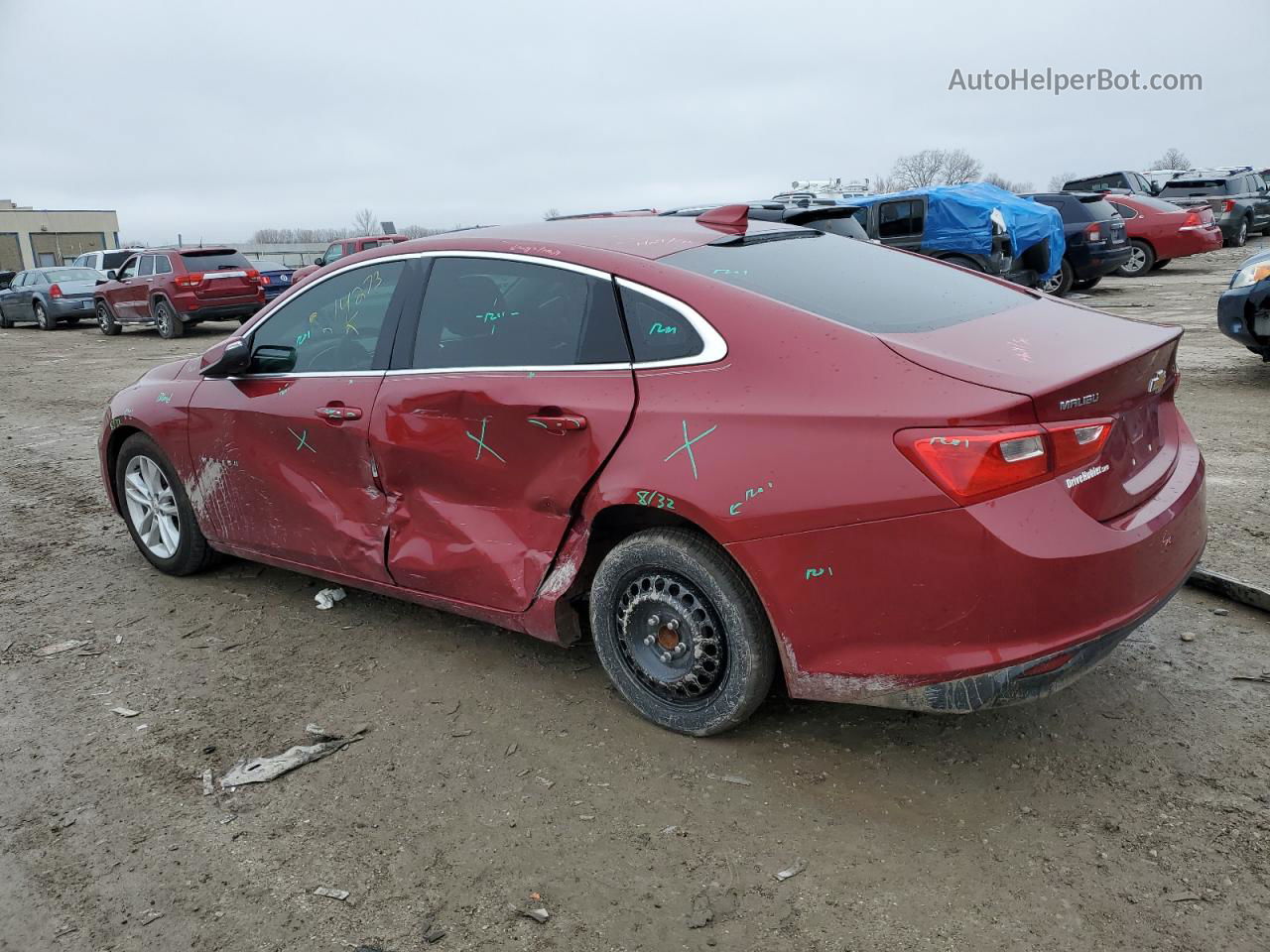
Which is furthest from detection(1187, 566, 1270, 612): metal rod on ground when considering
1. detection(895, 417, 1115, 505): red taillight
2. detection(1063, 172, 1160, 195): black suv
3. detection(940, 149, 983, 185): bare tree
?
detection(940, 149, 983, 185): bare tree

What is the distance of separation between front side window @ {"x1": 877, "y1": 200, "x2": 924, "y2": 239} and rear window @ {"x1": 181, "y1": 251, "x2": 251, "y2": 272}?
11.4 metres

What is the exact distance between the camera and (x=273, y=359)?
14.4 feet

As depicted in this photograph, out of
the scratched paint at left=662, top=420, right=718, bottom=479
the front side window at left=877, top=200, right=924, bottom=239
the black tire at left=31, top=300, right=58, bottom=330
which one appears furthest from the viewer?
the black tire at left=31, top=300, right=58, bottom=330

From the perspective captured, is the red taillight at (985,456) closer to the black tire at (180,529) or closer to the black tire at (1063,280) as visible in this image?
the black tire at (180,529)

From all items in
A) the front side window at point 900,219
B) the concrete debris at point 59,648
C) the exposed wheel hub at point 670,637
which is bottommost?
the concrete debris at point 59,648

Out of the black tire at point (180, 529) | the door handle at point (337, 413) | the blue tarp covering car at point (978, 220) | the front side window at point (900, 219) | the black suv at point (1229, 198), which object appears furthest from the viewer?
the black suv at point (1229, 198)

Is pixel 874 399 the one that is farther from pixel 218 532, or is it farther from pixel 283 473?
pixel 218 532

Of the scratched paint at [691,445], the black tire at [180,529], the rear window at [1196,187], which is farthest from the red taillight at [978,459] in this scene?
the rear window at [1196,187]

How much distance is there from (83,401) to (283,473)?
334 inches

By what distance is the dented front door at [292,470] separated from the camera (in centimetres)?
397

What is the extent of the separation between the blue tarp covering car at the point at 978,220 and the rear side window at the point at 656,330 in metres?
12.0

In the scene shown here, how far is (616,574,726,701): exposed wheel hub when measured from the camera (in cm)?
312

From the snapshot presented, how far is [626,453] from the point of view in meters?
3.13

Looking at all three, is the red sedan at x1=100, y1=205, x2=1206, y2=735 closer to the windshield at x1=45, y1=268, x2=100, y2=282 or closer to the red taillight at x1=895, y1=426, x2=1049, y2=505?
the red taillight at x1=895, y1=426, x2=1049, y2=505
